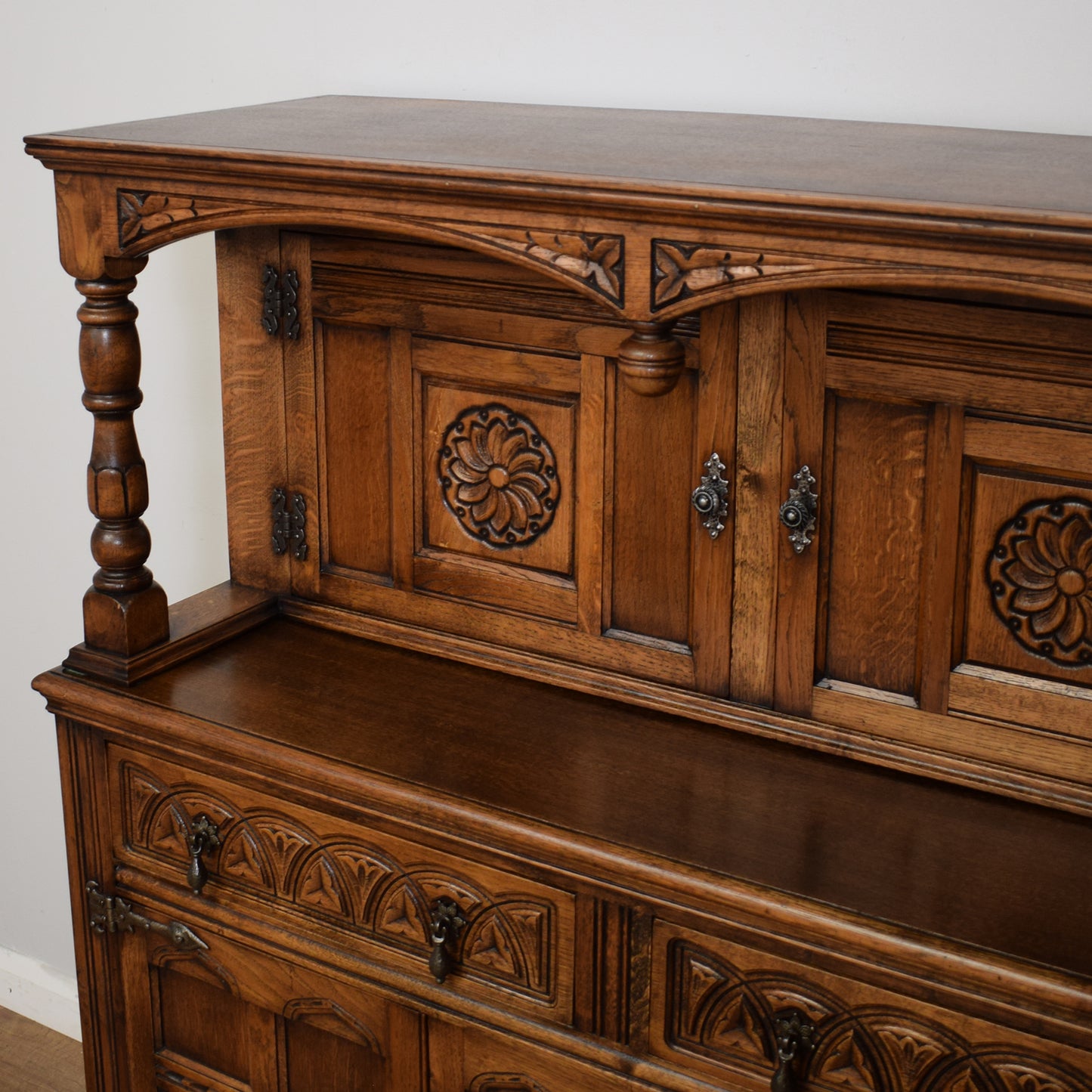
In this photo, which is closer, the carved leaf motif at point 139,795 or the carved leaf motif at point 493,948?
the carved leaf motif at point 493,948

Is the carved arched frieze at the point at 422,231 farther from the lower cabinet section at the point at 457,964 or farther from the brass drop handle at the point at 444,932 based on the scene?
the brass drop handle at the point at 444,932

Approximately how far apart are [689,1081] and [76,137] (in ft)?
4.82

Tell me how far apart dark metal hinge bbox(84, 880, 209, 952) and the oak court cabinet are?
0.5 inches

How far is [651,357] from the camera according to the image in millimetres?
1709

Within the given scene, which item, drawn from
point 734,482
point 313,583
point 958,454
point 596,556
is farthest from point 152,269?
point 958,454

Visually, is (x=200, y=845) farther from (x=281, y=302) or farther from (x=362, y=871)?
(x=281, y=302)

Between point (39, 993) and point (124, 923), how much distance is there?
4.34 feet

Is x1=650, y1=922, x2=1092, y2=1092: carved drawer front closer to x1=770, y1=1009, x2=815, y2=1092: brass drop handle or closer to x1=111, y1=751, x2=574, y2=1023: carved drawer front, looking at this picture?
x1=770, y1=1009, x2=815, y2=1092: brass drop handle

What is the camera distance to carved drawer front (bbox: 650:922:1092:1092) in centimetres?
161

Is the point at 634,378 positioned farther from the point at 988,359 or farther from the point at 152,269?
the point at 152,269

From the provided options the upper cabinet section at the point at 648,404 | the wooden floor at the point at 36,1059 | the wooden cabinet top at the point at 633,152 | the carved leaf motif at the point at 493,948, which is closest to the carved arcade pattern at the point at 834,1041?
the carved leaf motif at the point at 493,948

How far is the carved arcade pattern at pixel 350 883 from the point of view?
193 cm

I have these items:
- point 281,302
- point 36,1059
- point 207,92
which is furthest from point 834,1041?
point 36,1059

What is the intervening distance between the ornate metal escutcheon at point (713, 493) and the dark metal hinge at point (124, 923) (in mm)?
997
